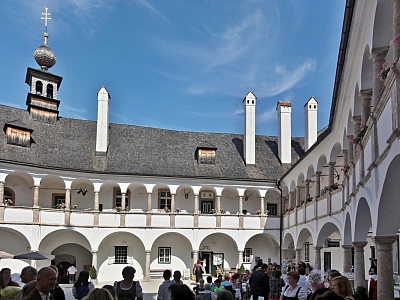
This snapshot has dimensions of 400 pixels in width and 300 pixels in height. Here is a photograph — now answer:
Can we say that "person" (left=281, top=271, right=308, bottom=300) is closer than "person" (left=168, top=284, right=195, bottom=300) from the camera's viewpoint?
No

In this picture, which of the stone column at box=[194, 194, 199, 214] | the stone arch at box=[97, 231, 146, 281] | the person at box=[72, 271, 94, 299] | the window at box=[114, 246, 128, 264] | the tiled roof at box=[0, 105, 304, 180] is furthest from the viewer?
the stone column at box=[194, 194, 199, 214]

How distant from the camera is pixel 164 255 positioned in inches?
1171

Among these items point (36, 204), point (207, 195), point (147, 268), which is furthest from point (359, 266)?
point (36, 204)

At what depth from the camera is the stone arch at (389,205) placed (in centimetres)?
789

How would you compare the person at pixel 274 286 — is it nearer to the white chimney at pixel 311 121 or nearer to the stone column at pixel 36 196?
the stone column at pixel 36 196

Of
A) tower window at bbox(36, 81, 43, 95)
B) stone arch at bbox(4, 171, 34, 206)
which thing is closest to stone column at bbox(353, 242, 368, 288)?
stone arch at bbox(4, 171, 34, 206)

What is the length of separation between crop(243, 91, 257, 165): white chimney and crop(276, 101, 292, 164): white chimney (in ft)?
6.64

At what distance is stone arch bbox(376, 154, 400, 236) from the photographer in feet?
25.9

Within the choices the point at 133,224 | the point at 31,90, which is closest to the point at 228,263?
the point at 133,224

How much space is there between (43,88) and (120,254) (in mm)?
12053

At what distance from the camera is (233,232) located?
29297 millimetres

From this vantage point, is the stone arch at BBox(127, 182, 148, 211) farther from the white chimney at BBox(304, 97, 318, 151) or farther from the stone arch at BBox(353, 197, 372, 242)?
the stone arch at BBox(353, 197, 372, 242)

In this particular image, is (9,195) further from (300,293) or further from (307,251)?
(300,293)

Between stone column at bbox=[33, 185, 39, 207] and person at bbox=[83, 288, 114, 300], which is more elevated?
stone column at bbox=[33, 185, 39, 207]
